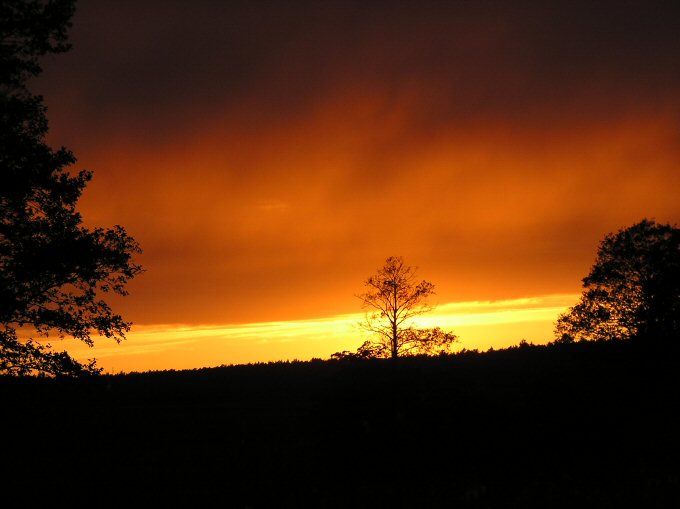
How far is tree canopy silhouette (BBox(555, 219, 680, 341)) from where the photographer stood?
45650 mm

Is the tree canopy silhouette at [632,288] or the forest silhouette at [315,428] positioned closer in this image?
the forest silhouette at [315,428]

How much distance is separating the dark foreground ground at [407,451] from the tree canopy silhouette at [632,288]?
22602 millimetres

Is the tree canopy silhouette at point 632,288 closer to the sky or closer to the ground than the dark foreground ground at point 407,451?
closer to the sky

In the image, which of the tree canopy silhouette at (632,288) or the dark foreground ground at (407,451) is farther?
the tree canopy silhouette at (632,288)

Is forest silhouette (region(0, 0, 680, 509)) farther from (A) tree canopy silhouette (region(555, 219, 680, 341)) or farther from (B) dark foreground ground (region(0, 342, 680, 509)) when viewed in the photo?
(A) tree canopy silhouette (region(555, 219, 680, 341))

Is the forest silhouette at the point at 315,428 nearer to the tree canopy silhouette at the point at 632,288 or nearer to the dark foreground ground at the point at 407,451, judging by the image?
the dark foreground ground at the point at 407,451

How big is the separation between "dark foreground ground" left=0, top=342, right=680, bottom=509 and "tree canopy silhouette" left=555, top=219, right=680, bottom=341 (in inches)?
890

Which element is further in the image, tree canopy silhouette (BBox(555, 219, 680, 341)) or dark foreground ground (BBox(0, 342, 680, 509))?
tree canopy silhouette (BBox(555, 219, 680, 341))

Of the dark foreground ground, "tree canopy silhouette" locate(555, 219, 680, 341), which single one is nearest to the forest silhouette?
the dark foreground ground

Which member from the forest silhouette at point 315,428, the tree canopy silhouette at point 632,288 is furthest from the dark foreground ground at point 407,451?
the tree canopy silhouette at point 632,288

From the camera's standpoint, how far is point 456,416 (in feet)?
58.0

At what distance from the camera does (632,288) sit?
47.8 m

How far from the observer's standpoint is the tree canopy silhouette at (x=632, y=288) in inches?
1797

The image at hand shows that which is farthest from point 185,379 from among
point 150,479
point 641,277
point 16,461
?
point 641,277
